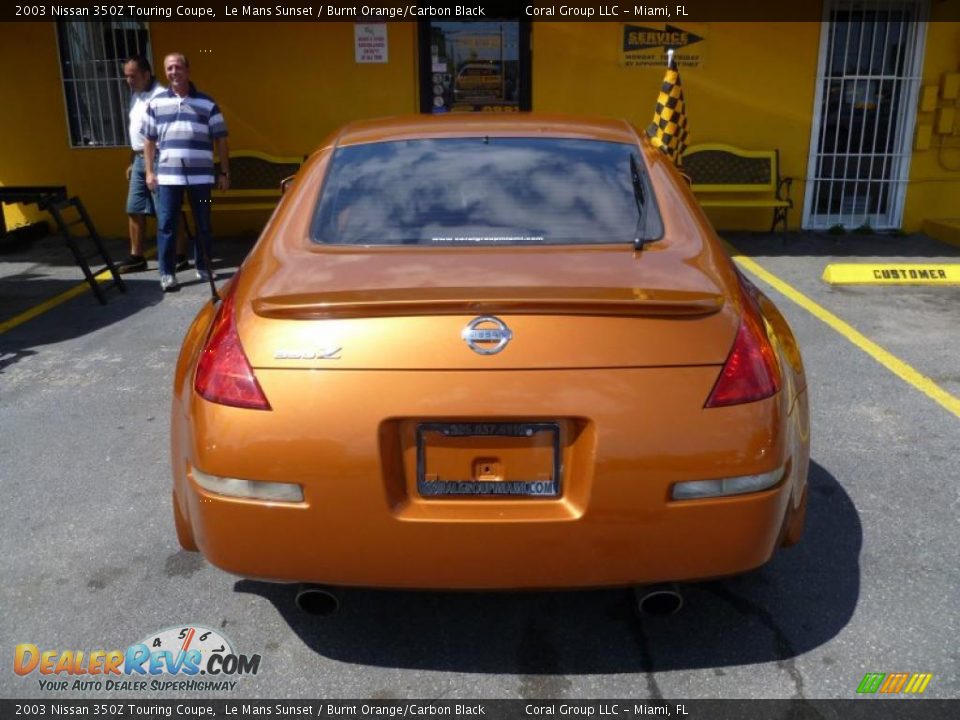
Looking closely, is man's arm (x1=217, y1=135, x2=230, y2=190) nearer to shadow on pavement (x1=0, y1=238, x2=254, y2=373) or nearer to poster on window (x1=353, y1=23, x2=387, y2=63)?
shadow on pavement (x1=0, y1=238, x2=254, y2=373)

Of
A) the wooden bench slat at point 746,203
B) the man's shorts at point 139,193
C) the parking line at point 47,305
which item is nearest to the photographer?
the parking line at point 47,305

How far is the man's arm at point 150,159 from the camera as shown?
7012 millimetres

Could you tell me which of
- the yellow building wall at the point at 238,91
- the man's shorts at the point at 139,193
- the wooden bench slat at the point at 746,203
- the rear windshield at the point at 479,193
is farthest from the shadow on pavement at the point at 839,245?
the rear windshield at the point at 479,193

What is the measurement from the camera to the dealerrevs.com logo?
2459 millimetres

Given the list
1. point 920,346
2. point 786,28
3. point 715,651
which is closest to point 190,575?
point 715,651

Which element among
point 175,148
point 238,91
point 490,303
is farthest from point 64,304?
point 490,303

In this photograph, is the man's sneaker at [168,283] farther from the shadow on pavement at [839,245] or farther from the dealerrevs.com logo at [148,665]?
the shadow on pavement at [839,245]

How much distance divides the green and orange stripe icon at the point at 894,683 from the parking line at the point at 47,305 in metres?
5.84

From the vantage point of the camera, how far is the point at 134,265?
7.80 metres

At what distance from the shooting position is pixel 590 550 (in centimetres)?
215

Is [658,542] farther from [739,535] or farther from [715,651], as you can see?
[715,651]

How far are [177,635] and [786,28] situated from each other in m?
8.76

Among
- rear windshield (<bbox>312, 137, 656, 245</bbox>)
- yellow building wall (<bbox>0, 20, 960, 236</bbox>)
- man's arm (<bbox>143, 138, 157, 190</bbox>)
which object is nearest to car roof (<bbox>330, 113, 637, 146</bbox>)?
rear windshield (<bbox>312, 137, 656, 245</bbox>)

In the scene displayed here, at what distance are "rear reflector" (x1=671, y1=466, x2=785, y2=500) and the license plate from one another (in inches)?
12.1
